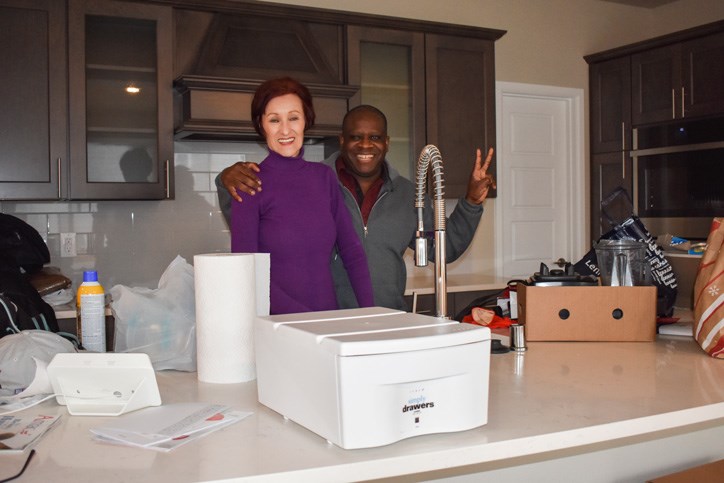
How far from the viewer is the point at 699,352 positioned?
182cm

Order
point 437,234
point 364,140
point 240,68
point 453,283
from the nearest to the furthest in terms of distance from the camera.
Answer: point 437,234 < point 364,140 < point 240,68 < point 453,283

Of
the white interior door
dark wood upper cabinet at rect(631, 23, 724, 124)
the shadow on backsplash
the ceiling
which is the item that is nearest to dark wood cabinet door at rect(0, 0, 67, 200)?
the shadow on backsplash

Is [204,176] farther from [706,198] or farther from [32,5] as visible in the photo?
[706,198]

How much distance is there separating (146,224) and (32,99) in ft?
2.71

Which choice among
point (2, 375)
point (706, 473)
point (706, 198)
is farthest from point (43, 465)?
point (706, 198)

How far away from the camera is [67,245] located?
3664 millimetres

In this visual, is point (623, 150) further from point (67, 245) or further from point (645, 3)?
point (67, 245)

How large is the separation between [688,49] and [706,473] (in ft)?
10.8

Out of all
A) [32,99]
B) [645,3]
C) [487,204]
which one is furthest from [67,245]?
[645,3]

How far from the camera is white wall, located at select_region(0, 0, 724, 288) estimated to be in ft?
12.2

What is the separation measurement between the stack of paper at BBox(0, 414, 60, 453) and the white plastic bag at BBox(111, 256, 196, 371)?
0.37m

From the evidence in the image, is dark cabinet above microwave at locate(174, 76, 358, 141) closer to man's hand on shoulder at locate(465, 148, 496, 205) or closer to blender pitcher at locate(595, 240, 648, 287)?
man's hand on shoulder at locate(465, 148, 496, 205)

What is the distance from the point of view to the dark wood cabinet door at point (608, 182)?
4.70 meters

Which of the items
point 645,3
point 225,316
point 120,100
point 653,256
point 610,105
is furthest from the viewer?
point 645,3
